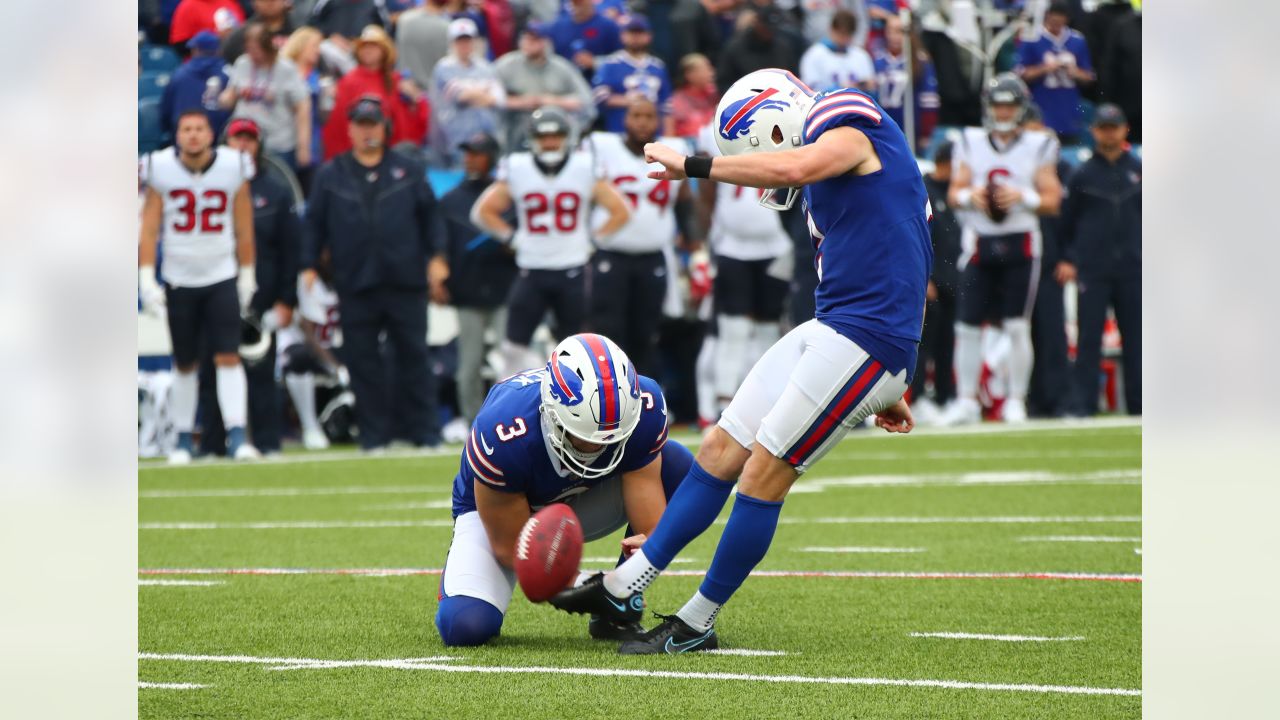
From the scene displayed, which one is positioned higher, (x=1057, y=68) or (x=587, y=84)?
(x=1057, y=68)

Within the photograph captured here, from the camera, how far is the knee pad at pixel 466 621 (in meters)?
5.09

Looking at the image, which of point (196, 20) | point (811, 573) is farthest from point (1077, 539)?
point (196, 20)

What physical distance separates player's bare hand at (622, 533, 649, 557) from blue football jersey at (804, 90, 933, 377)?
82 cm

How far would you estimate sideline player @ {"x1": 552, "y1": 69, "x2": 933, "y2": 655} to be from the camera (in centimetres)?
471

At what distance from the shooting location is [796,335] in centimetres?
502

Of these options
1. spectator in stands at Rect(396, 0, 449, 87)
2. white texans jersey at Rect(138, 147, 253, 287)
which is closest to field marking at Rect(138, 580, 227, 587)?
white texans jersey at Rect(138, 147, 253, 287)

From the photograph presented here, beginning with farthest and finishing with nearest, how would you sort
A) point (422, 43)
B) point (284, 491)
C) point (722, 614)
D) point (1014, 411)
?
point (422, 43) < point (1014, 411) < point (284, 491) < point (722, 614)

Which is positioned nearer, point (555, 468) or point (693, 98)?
point (555, 468)

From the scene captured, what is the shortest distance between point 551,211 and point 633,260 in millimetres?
680

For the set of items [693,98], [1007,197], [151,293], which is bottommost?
[151,293]

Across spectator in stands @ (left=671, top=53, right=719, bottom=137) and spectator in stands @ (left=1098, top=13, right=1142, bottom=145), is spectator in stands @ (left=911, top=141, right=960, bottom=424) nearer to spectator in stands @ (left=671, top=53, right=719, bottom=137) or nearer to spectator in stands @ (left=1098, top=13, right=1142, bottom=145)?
spectator in stands @ (left=671, top=53, right=719, bottom=137)

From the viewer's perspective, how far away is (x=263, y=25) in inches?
516

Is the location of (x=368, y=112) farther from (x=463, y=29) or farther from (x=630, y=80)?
(x=630, y=80)
